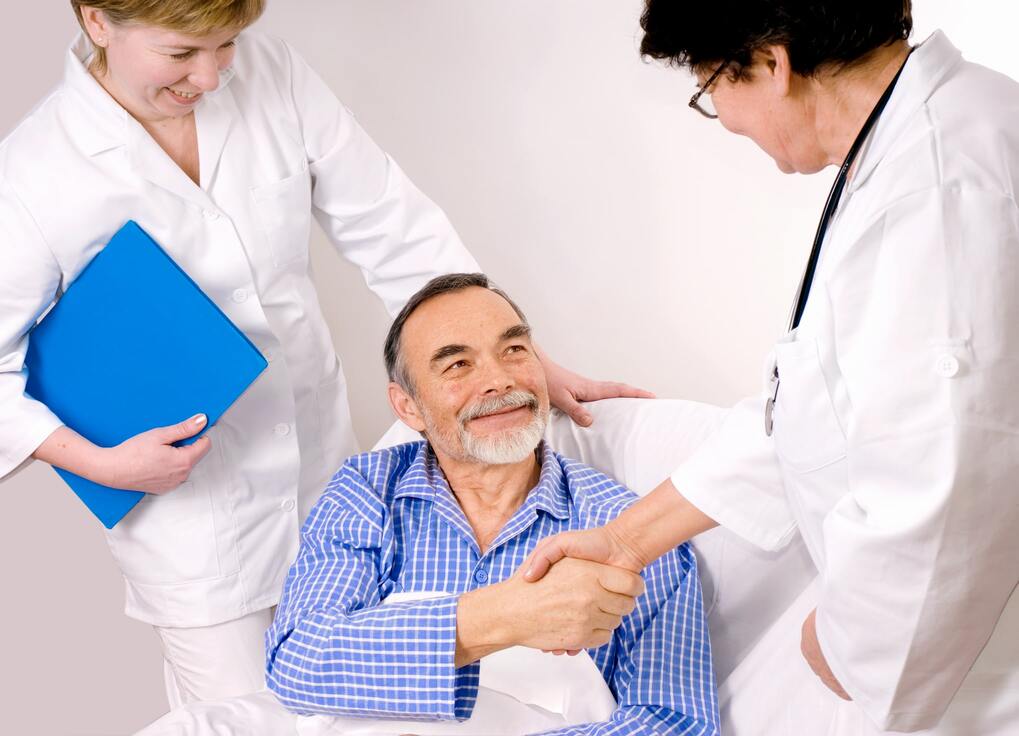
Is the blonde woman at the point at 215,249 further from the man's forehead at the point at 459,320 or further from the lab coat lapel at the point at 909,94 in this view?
the lab coat lapel at the point at 909,94

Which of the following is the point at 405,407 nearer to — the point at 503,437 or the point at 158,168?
the point at 503,437

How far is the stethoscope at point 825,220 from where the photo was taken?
133 centimetres

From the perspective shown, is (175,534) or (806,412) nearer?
(806,412)

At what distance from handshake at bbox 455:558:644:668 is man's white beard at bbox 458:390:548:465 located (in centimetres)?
32

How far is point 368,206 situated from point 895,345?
51.7 inches

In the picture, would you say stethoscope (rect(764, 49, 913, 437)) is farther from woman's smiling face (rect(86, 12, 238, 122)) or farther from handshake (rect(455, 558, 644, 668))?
woman's smiling face (rect(86, 12, 238, 122))

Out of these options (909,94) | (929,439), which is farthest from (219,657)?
(909,94)

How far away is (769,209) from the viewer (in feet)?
10.7

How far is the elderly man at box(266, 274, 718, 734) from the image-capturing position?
5.65 ft

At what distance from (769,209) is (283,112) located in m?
1.54

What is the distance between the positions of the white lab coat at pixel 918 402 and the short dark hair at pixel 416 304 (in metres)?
0.89

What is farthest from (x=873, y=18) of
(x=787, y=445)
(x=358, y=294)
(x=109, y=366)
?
(x=358, y=294)

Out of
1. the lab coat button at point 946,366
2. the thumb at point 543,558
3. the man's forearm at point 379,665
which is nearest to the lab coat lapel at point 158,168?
the man's forearm at point 379,665

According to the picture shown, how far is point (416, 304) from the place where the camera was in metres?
2.17
